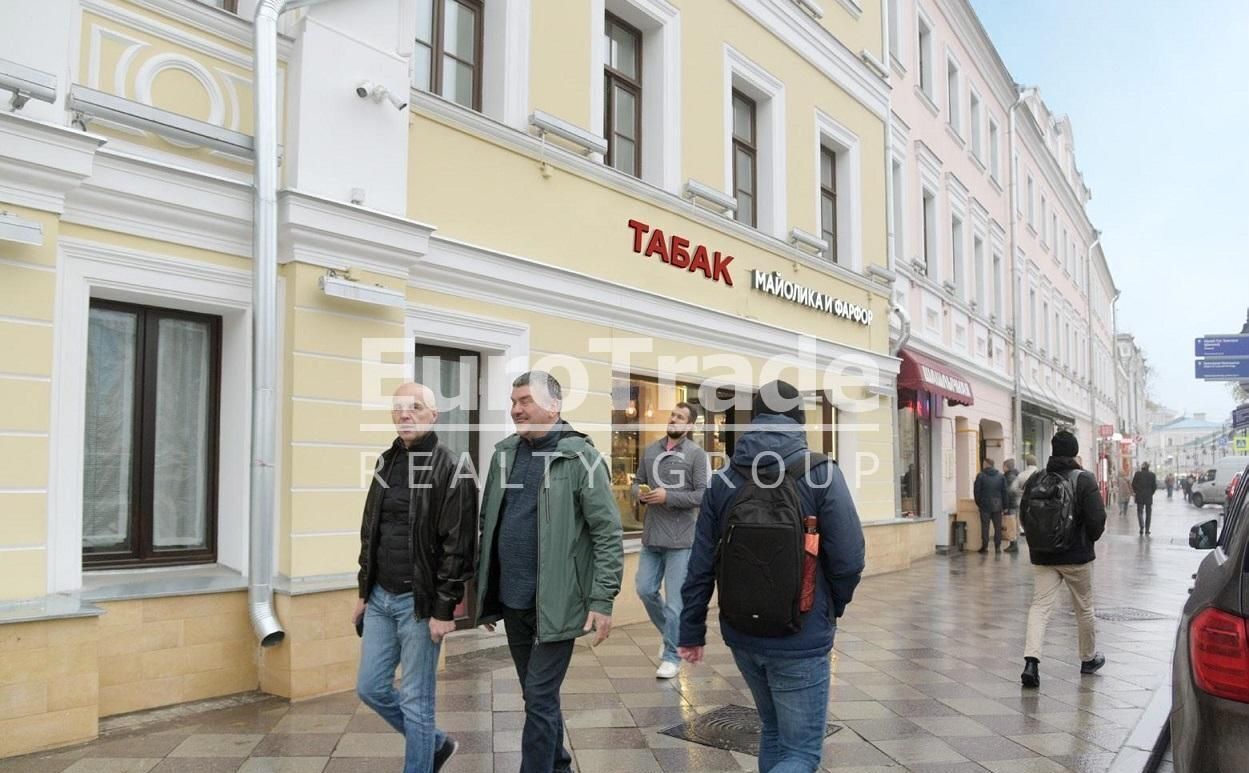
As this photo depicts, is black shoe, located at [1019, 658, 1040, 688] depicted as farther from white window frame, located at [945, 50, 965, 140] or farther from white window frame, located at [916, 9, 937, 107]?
white window frame, located at [945, 50, 965, 140]

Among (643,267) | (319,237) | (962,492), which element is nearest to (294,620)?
(319,237)

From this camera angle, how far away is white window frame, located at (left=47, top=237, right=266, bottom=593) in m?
5.20

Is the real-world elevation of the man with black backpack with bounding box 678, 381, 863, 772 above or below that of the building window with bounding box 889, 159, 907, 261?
below

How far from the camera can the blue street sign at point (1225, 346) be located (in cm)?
1636

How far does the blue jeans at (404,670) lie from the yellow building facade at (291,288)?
6.09 feet

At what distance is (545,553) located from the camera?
397 cm

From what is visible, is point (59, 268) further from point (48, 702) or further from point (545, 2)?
point (545, 2)

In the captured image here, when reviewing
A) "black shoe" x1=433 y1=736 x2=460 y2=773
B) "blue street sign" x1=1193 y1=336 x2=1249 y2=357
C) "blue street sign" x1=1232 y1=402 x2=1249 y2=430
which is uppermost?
"blue street sign" x1=1193 y1=336 x2=1249 y2=357

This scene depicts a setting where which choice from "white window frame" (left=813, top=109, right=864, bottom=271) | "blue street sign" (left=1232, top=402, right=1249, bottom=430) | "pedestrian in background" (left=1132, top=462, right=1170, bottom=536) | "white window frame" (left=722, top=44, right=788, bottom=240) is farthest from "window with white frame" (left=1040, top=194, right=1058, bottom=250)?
"white window frame" (left=722, top=44, right=788, bottom=240)

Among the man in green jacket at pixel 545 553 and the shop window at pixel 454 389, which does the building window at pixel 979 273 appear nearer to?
the shop window at pixel 454 389

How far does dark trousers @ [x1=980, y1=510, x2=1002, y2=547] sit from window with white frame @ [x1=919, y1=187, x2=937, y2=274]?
456cm

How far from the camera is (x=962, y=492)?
19359 millimetres

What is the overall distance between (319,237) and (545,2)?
3505mm

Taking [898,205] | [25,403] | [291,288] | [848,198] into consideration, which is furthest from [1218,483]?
[25,403]
